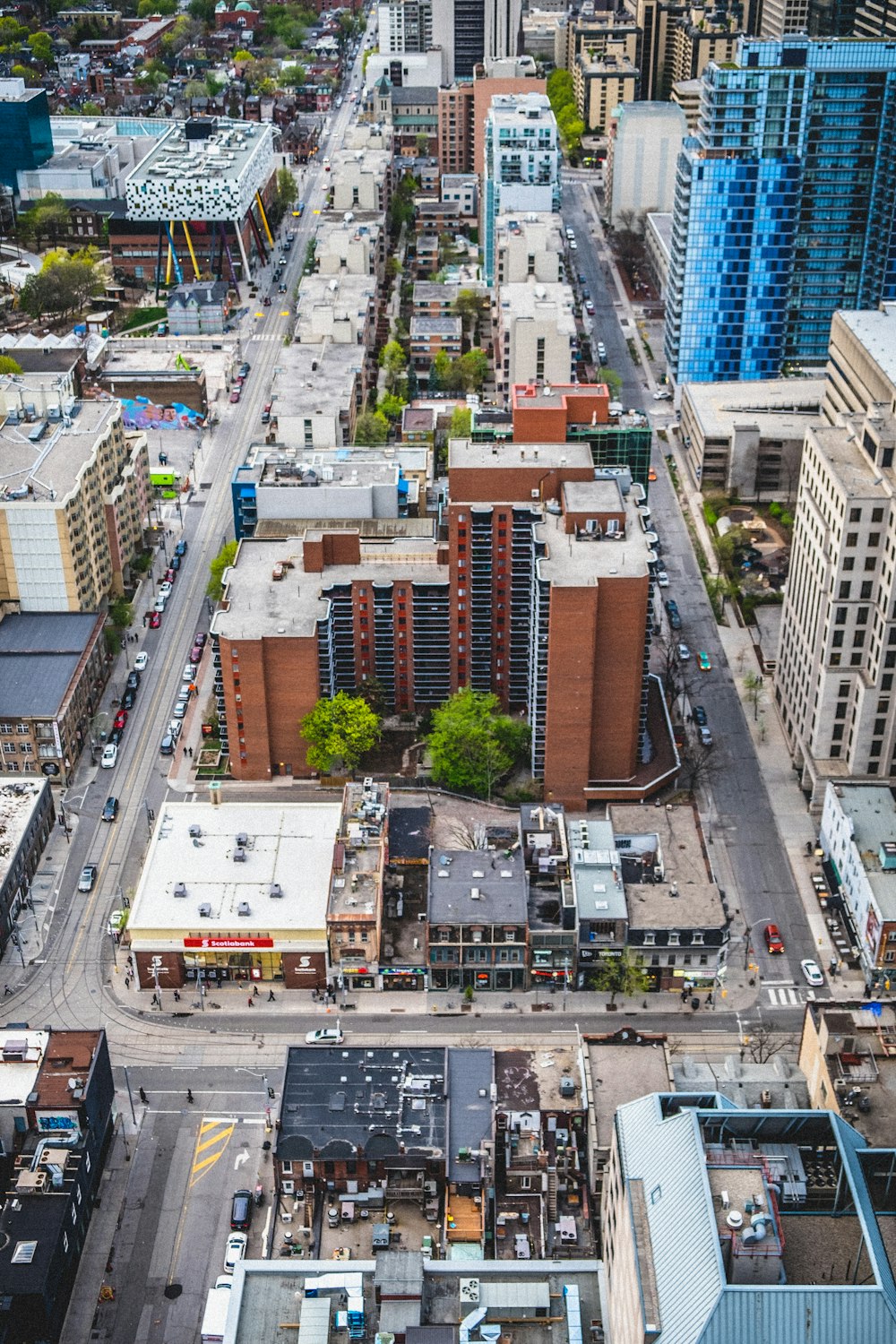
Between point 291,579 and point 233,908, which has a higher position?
point 291,579

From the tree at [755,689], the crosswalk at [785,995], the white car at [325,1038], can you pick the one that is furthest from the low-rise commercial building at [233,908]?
the tree at [755,689]

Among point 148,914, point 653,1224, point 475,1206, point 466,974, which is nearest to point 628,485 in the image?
point 466,974

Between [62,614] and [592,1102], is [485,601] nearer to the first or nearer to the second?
[62,614]

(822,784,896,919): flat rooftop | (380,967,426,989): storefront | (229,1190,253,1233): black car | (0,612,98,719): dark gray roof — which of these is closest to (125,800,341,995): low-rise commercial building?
(380,967,426,989): storefront

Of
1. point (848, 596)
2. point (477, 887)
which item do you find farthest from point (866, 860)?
point (477, 887)

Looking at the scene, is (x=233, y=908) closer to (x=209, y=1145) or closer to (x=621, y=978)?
(x=209, y=1145)

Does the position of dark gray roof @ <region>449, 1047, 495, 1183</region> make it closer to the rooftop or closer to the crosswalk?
the crosswalk
